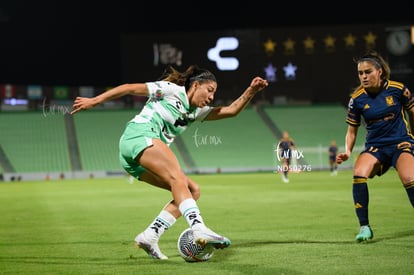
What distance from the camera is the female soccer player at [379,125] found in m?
8.38

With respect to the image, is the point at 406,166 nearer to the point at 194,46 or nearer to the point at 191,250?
the point at 191,250

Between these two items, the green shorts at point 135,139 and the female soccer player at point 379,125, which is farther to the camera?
the female soccer player at point 379,125

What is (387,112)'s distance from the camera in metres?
8.43

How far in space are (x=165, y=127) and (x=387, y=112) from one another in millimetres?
3119

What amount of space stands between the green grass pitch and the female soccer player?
763mm

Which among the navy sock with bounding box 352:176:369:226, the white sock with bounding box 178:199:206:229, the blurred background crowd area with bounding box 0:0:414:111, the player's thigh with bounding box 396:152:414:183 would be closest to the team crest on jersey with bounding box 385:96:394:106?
the player's thigh with bounding box 396:152:414:183

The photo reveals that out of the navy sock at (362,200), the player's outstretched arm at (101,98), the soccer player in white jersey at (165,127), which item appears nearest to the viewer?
the player's outstretched arm at (101,98)

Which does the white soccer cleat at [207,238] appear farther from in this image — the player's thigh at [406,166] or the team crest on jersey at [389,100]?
the team crest on jersey at [389,100]

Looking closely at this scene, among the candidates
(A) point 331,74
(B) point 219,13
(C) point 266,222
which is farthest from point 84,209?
(B) point 219,13

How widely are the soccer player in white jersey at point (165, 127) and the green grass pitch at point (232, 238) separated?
1.76 ft

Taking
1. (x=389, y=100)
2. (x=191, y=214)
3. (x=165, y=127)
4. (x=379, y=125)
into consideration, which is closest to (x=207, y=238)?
(x=191, y=214)

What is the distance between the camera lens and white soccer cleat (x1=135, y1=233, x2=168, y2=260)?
23.7ft

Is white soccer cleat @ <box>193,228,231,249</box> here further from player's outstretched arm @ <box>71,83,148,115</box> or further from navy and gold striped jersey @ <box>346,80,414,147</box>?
navy and gold striped jersey @ <box>346,80,414,147</box>

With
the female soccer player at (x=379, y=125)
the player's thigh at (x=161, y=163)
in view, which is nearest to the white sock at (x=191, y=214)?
the player's thigh at (x=161, y=163)
